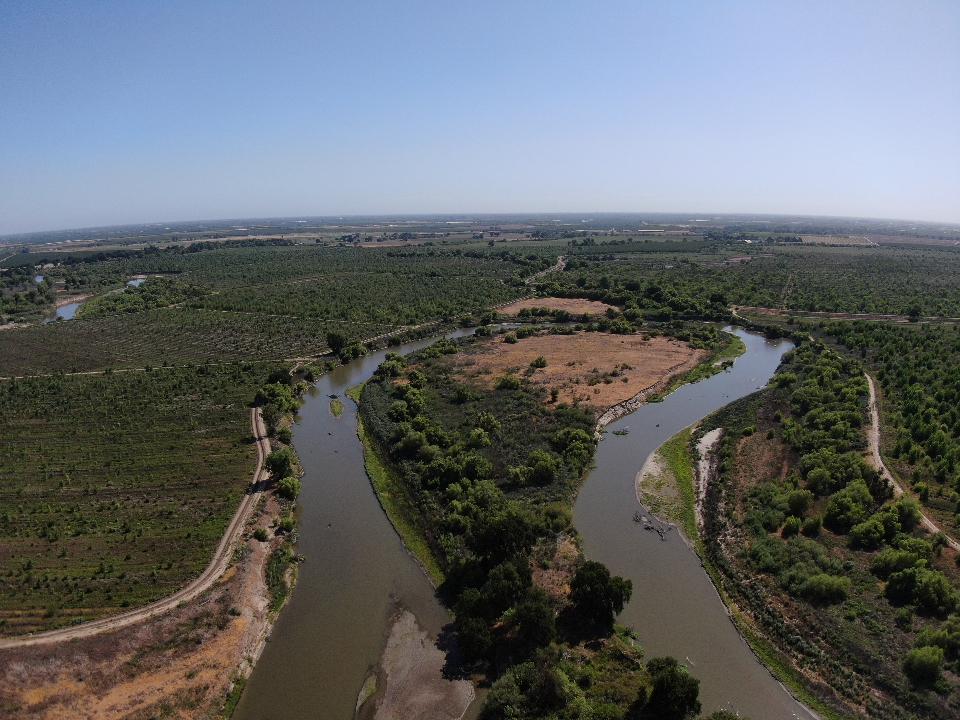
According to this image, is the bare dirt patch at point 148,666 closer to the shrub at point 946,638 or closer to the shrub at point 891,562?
the shrub at point 946,638

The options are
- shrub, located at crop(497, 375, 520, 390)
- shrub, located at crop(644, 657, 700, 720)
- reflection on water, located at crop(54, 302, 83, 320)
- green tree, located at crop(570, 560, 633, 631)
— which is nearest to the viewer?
shrub, located at crop(644, 657, 700, 720)

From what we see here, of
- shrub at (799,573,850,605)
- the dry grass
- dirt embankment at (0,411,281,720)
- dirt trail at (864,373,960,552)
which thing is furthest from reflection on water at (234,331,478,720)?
dirt trail at (864,373,960,552)

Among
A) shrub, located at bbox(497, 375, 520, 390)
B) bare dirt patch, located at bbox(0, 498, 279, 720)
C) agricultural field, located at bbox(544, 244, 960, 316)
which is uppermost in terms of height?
agricultural field, located at bbox(544, 244, 960, 316)

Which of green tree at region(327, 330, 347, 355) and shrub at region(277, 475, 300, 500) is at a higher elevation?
green tree at region(327, 330, 347, 355)

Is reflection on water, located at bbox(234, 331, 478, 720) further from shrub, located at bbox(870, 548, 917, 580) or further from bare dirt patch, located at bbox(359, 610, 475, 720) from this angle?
shrub, located at bbox(870, 548, 917, 580)

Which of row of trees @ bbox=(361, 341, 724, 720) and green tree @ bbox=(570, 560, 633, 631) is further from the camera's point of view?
green tree @ bbox=(570, 560, 633, 631)

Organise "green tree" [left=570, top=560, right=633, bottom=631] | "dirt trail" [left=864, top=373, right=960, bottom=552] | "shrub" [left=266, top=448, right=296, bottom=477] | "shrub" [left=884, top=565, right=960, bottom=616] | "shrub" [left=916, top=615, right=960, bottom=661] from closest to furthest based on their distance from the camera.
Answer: "shrub" [left=916, top=615, right=960, bottom=661] < "shrub" [left=884, top=565, right=960, bottom=616] < "green tree" [left=570, top=560, right=633, bottom=631] < "dirt trail" [left=864, top=373, right=960, bottom=552] < "shrub" [left=266, top=448, right=296, bottom=477]
